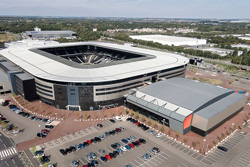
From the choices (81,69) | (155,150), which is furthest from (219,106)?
(81,69)

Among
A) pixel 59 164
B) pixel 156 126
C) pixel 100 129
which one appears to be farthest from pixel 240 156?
pixel 59 164

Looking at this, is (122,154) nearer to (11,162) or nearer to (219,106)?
(11,162)

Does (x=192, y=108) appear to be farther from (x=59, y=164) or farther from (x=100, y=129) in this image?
(x=59, y=164)

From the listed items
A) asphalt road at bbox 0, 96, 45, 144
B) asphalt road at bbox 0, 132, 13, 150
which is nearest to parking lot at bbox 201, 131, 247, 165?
asphalt road at bbox 0, 96, 45, 144

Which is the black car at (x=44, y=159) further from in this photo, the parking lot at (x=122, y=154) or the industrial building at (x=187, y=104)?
the industrial building at (x=187, y=104)

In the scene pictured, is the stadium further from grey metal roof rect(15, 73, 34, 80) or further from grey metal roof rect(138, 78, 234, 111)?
grey metal roof rect(138, 78, 234, 111)

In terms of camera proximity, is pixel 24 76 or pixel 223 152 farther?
pixel 24 76

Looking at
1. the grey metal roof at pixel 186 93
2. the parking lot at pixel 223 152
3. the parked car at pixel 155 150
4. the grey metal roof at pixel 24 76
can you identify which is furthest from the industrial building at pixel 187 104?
the grey metal roof at pixel 24 76
